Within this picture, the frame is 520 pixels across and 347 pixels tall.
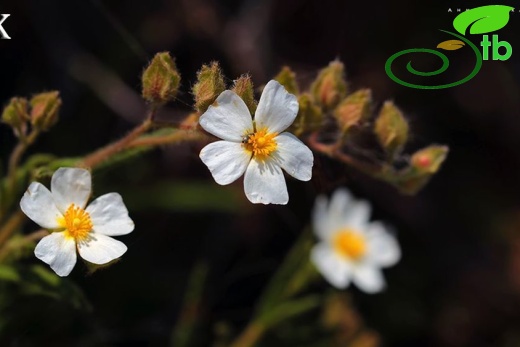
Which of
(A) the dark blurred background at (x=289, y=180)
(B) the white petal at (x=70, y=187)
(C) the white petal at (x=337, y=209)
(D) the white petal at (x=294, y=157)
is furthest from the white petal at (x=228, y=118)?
(C) the white petal at (x=337, y=209)

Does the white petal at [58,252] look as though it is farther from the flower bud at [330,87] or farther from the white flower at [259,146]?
the flower bud at [330,87]

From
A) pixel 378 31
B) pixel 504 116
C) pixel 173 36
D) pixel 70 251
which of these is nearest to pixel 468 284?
pixel 504 116

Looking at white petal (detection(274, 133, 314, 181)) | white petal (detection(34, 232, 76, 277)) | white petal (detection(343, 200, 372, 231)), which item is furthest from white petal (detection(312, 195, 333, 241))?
white petal (detection(34, 232, 76, 277))

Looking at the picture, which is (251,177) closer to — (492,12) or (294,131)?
(294,131)

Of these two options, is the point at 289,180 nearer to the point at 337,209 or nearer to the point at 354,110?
the point at 337,209

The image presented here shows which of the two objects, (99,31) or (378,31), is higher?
(99,31)

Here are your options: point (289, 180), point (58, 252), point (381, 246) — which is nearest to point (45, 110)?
point (58, 252)

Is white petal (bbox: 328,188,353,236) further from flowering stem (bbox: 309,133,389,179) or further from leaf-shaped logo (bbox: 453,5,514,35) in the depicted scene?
flowering stem (bbox: 309,133,389,179)
